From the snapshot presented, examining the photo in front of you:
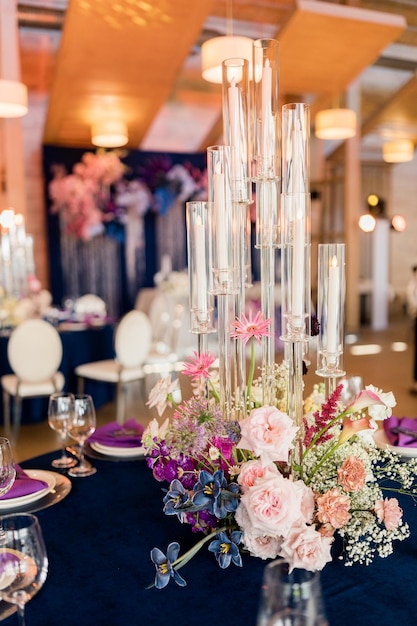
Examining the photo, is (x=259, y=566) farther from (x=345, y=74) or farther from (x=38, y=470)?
(x=345, y=74)

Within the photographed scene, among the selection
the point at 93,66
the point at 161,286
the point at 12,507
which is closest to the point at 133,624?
the point at 12,507

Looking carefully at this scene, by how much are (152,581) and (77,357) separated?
12.9ft

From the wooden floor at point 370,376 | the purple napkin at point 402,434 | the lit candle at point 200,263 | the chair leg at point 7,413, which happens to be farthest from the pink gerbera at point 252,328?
the chair leg at point 7,413

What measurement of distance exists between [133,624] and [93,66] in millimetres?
6496

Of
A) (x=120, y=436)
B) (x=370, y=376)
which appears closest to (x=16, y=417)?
(x=120, y=436)

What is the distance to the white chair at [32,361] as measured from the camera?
420 centimetres

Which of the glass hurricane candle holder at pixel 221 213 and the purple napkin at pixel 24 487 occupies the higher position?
the glass hurricane candle holder at pixel 221 213

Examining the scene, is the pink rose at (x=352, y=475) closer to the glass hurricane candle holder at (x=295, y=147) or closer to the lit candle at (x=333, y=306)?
the lit candle at (x=333, y=306)

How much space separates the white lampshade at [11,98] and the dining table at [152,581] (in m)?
4.43

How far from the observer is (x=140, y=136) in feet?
29.3

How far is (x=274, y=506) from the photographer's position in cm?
106

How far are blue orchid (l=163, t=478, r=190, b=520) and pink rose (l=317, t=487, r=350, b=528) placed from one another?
255mm

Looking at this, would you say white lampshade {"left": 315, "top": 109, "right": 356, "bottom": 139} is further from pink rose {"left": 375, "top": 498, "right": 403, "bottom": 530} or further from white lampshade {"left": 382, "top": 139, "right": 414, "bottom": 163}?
pink rose {"left": 375, "top": 498, "right": 403, "bottom": 530}

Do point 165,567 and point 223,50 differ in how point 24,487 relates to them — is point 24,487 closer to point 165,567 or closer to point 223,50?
point 165,567
